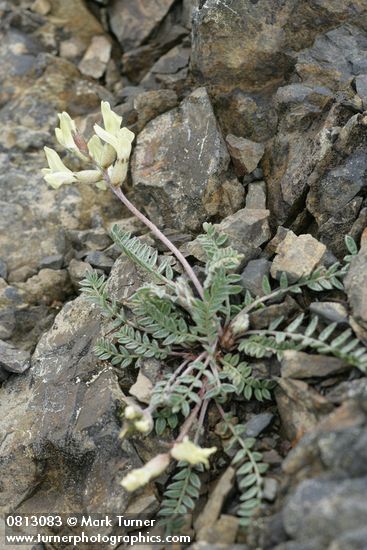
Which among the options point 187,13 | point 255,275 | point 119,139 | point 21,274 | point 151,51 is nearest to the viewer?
point 255,275

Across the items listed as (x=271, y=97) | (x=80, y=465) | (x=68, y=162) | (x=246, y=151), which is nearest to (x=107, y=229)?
(x=68, y=162)

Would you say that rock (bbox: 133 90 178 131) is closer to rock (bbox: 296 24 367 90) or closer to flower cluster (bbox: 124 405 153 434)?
rock (bbox: 296 24 367 90)

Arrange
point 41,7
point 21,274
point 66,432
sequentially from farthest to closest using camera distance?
point 41,7 → point 21,274 → point 66,432

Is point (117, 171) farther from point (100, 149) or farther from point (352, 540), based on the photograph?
point (352, 540)

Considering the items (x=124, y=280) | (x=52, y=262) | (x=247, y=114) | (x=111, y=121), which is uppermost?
(x=111, y=121)

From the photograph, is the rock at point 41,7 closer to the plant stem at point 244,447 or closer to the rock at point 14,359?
the rock at point 14,359

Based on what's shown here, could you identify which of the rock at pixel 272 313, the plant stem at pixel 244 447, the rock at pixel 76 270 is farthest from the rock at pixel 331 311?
the rock at pixel 76 270

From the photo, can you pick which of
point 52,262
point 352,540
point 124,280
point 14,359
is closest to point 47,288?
point 52,262
